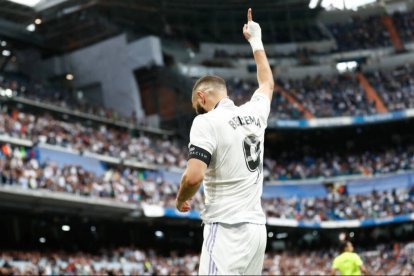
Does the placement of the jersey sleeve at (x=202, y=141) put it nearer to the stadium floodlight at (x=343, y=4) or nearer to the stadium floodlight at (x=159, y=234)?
the stadium floodlight at (x=159, y=234)

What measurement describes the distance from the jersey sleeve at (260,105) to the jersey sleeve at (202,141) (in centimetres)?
57

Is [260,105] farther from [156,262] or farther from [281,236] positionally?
[281,236]

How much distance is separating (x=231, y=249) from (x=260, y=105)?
1155 millimetres

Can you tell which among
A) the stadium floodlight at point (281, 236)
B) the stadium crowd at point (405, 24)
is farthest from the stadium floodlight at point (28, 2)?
the stadium crowd at point (405, 24)

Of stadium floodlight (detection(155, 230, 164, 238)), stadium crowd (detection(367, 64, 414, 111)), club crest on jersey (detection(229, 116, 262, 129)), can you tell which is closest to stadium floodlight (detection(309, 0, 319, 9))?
stadium crowd (detection(367, 64, 414, 111))

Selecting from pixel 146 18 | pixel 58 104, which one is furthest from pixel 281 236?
pixel 146 18

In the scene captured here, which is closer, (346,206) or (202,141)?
(202,141)

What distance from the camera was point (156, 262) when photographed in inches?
1340

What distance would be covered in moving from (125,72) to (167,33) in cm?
488

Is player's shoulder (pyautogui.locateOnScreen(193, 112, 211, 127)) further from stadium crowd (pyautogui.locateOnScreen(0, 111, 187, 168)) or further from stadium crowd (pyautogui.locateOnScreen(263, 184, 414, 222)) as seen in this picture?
stadium crowd (pyautogui.locateOnScreen(263, 184, 414, 222))

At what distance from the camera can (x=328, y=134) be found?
165 ft

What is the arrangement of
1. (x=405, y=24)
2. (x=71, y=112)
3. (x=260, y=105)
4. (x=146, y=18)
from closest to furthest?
(x=260, y=105)
(x=71, y=112)
(x=146, y=18)
(x=405, y=24)

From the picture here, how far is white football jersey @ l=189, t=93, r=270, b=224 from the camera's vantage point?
443 cm

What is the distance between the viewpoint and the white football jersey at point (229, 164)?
4.43 m
